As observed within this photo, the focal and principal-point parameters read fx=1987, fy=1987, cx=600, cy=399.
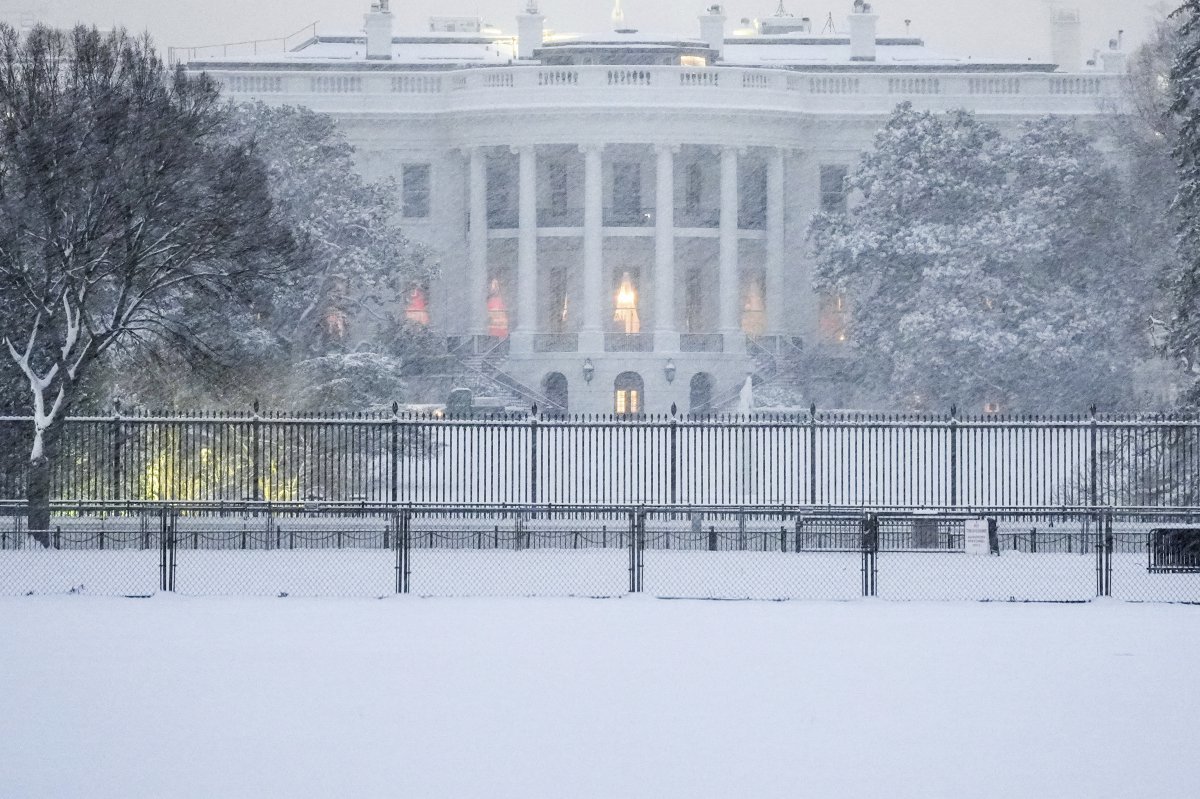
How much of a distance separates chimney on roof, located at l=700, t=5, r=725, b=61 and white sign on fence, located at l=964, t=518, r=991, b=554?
49.0 m

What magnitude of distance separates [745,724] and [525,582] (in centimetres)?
878

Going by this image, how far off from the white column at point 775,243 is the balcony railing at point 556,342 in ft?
21.1

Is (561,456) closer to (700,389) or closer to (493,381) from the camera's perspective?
(493,381)

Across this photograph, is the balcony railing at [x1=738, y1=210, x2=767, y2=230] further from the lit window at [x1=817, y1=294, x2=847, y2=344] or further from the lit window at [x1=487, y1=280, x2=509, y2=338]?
the lit window at [x1=487, y1=280, x2=509, y2=338]

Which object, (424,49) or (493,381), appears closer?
(493,381)

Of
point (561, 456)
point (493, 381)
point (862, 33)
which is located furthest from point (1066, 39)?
point (561, 456)

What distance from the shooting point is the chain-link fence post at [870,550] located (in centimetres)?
2077

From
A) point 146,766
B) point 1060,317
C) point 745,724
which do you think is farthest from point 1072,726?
point 1060,317

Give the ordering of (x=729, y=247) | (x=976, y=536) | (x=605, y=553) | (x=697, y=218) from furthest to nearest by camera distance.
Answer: (x=697, y=218), (x=729, y=247), (x=605, y=553), (x=976, y=536)

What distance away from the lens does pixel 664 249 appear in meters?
64.1

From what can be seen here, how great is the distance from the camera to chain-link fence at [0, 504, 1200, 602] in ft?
69.4

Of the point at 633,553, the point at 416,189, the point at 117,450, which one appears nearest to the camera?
the point at 633,553

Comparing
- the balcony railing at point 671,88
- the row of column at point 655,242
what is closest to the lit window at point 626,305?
the row of column at point 655,242

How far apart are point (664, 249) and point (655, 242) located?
92.9 inches
